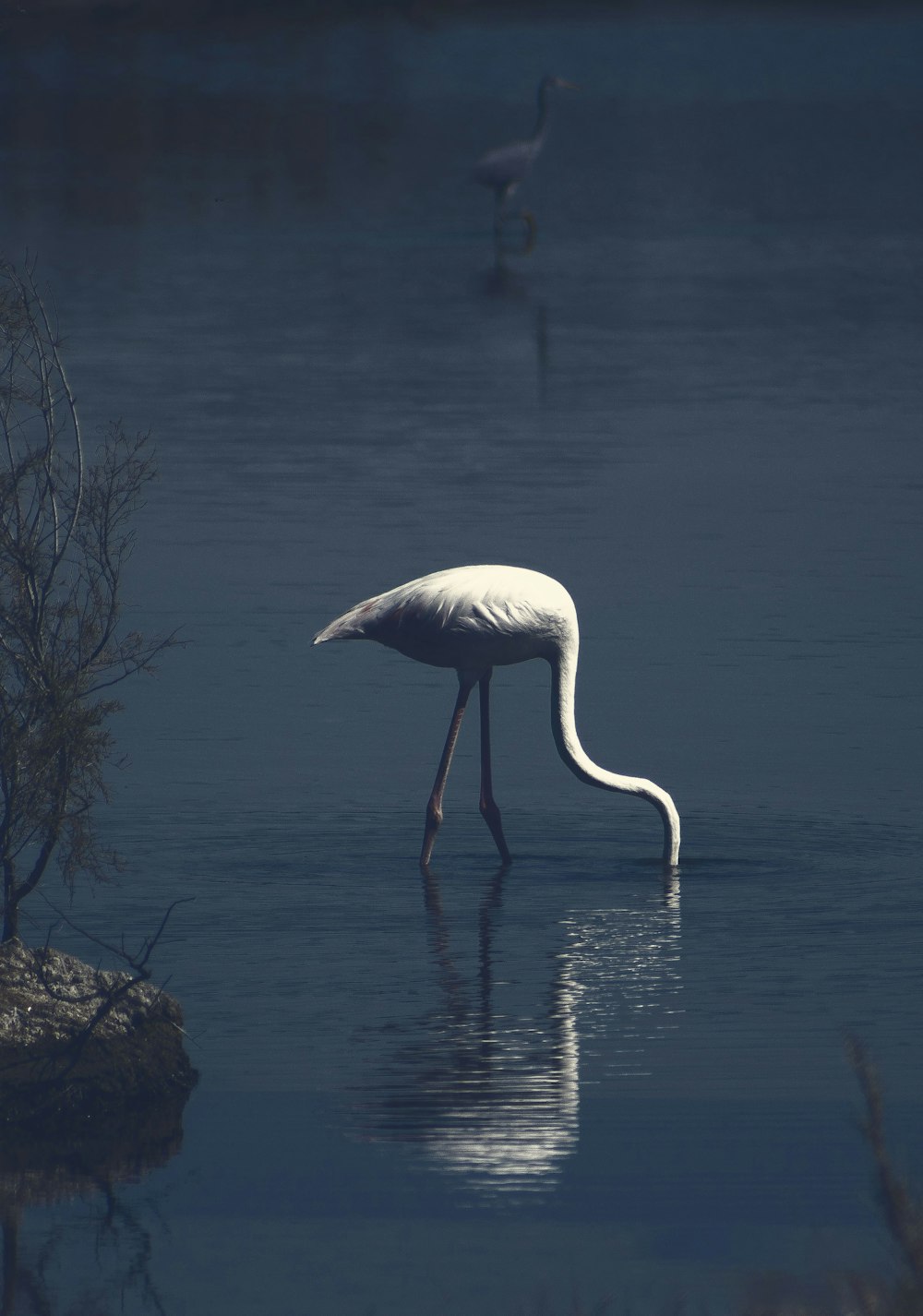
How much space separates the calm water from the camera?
7.61m

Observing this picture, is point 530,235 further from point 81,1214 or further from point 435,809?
point 81,1214

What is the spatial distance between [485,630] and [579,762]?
2.51 ft

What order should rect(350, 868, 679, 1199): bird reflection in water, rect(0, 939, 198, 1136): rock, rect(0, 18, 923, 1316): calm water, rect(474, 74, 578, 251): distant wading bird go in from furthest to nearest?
rect(474, 74, 578, 251): distant wading bird → rect(0, 939, 198, 1136): rock → rect(350, 868, 679, 1199): bird reflection in water → rect(0, 18, 923, 1316): calm water

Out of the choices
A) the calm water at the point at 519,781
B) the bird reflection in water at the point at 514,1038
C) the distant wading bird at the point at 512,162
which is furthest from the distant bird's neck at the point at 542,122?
the bird reflection in water at the point at 514,1038

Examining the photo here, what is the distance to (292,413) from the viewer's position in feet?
79.4

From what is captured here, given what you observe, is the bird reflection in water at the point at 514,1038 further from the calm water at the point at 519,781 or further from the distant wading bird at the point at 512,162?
the distant wading bird at the point at 512,162

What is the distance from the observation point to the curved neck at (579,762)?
37.6ft

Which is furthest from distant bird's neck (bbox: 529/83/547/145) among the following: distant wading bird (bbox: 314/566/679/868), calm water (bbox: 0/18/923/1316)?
distant wading bird (bbox: 314/566/679/868)

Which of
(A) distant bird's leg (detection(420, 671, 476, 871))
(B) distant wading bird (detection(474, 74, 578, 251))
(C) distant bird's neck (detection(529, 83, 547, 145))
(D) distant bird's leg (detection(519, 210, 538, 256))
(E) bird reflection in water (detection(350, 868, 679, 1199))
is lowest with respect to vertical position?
(E) bird reflection in water (detection(350, 868, 679, 1199))

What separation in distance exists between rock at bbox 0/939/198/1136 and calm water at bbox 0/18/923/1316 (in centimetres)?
19

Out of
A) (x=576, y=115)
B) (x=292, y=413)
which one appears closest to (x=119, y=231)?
(x=292, y=413)

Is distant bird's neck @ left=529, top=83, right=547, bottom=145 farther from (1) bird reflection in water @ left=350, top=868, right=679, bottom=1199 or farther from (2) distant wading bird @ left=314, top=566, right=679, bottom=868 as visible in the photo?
(1) bird reflection in water @ left=350, top=868, right=679, bottom=1199

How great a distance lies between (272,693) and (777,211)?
31.4 meters

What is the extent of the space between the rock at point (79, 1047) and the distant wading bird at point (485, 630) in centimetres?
329
